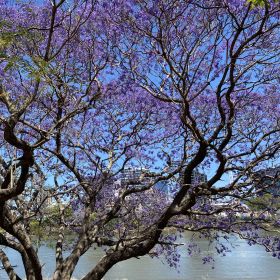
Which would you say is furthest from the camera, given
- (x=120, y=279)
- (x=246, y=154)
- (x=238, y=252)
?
(x=238, y=252)

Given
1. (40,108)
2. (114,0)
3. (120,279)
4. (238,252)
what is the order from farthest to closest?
(238,252), (120,279), (40,108), (114,0)

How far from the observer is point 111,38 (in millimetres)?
6602

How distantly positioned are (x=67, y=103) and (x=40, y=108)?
0.75 meters

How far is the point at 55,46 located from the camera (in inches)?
262

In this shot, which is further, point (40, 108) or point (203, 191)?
point (40, 108)

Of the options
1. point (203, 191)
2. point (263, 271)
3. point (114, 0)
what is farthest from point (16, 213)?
point (263, 271)

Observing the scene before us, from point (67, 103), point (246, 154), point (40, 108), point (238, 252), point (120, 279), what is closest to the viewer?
point (246, 154)

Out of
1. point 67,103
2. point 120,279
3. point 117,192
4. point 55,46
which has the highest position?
point 55,46

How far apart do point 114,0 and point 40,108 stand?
248cm

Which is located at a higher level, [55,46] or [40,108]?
[55,46]

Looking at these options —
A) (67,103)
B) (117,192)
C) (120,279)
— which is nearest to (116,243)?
(117,192)

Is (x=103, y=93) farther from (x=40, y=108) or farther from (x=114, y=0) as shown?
(x=114, y=0)

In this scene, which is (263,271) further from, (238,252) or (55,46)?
(55,46)

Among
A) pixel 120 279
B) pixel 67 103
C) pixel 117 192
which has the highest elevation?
pixel 67 103
